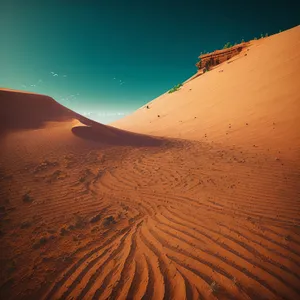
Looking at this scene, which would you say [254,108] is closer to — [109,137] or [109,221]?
[109,137]

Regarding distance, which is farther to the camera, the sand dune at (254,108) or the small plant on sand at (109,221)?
the sand dune at (254,108)

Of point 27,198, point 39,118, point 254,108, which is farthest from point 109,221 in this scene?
point 254,108

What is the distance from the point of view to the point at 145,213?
387 centimetres

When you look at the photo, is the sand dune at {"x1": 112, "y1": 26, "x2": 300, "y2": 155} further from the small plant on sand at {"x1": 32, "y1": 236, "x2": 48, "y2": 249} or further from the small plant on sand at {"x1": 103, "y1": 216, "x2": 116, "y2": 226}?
the small plant on sand at {"x1": 32, "y1": 236, "x2": 48, "y2": 249}

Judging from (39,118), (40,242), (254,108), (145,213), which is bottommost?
(40,242)

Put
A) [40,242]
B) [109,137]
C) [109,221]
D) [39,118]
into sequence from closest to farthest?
1. [40,242]
2. [109,221]
3. [109,137]
4. [39,118]

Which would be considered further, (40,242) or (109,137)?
(109,137)

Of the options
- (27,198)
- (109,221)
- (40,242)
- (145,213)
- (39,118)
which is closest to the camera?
(40,242)

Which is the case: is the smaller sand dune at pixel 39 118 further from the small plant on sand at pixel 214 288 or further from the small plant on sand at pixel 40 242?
the small plant on sand at pixel 214 288

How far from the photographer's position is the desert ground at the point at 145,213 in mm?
2338

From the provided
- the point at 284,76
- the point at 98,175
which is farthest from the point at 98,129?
the point at 284,76

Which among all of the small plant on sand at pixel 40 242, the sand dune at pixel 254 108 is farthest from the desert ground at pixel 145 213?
the sand dune at pixel 254 108

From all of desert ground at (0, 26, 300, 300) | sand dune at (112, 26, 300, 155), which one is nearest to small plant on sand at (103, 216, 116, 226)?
desert ground at (0, 26, 300, 300)

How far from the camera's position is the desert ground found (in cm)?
234
